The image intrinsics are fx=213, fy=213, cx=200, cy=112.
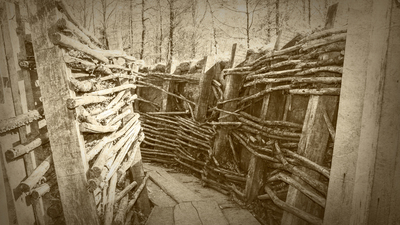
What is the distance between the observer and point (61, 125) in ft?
5.31

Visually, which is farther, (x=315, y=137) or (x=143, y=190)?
(x=143, y=190)

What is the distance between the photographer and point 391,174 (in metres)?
1.32

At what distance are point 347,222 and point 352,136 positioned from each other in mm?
662

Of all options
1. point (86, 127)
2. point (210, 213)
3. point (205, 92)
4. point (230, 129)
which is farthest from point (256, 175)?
point (86, 127)

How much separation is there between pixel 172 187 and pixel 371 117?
3.65m

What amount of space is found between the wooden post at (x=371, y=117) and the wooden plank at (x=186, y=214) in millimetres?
2035

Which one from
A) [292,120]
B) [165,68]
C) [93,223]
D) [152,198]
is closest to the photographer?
[93,223]

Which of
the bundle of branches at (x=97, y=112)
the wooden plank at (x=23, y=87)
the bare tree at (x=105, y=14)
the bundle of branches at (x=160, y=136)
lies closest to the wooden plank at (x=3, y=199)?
the wooden plank at (x=23, y=87)

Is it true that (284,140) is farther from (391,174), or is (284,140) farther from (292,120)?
(391,174)

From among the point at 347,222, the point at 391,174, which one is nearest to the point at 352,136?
the point at 391,174

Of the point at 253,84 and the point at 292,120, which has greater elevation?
the point at 253,84

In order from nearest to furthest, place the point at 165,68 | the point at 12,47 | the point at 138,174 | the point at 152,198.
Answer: the point at 12,47, the point at 138,174, the point at 152,198, the point at 165,68

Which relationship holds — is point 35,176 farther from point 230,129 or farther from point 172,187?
point 230,129

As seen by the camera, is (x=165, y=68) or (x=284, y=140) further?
(x=165, y=68)
